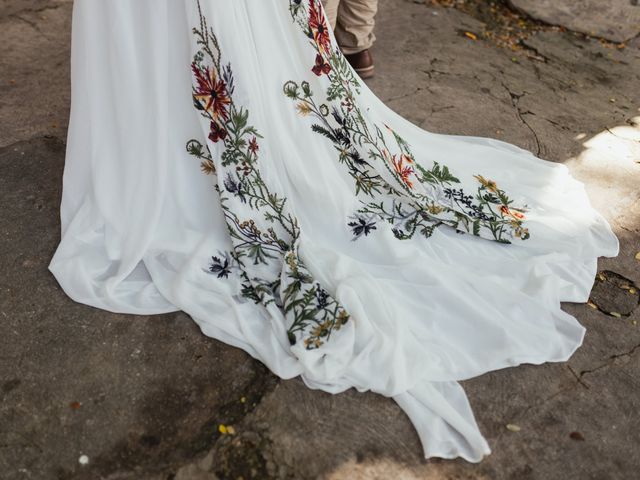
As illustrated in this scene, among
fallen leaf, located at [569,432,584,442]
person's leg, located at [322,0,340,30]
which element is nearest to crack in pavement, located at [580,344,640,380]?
fallen leaf, located at [569,432,584,442]

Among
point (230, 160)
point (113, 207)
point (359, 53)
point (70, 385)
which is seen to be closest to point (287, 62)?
point (230, 160)

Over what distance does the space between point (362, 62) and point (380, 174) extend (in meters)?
1.33

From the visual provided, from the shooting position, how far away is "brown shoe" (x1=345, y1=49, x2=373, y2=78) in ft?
10.7

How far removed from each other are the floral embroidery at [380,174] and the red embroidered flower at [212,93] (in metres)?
0.20

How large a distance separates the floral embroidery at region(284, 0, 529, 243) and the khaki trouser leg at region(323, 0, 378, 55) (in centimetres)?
105

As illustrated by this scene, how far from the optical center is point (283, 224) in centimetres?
205

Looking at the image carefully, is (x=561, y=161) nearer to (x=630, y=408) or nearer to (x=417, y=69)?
(x=417, y=69)

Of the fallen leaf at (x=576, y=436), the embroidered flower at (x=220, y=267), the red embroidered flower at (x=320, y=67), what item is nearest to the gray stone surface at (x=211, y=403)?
the fallen leaf at (x=576, y=436)

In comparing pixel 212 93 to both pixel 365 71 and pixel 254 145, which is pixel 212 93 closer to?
pixel 254 145

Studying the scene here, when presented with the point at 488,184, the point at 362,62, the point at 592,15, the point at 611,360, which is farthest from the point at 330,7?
the point at 592,15

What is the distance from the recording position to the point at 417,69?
3443 mm

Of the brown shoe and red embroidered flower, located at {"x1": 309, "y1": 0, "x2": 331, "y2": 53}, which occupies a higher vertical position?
red embroidered flower, located at {"x1": 309, "y1": 0, "x2": 331, "y2": 53}

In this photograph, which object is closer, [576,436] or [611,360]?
[576,436]

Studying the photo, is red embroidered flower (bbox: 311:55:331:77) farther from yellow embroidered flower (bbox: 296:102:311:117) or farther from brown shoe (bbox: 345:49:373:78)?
brown shoe (bbox: 345:49:373:78)
